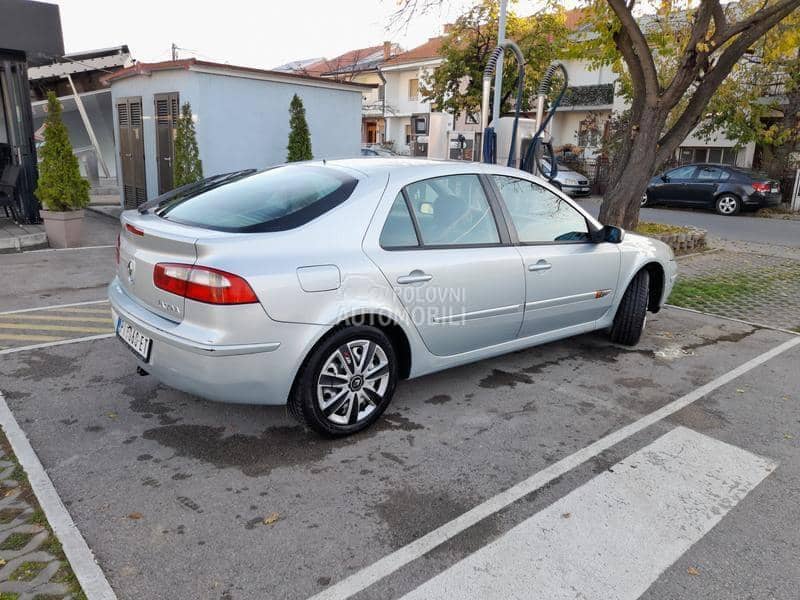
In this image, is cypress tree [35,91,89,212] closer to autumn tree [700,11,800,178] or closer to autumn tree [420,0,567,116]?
autumn tree [420,0,567,116]

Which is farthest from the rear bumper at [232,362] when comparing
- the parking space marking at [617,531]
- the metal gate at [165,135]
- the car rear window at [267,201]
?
the metal gate at [165,135]

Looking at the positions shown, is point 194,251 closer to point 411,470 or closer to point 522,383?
point 411,470

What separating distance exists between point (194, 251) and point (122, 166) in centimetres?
1273

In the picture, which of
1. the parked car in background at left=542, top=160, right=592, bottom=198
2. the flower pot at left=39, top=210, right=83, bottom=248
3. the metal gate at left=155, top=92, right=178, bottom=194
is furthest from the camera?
the parked car in background at left=542, top=160, right=592, bottom=198

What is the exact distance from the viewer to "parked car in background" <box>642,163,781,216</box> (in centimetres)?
1753

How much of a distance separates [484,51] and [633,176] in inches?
518

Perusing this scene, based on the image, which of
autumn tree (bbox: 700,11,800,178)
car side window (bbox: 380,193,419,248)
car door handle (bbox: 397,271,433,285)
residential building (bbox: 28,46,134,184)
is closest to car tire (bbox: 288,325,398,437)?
car door handle (bbox: 397,271,433,285)

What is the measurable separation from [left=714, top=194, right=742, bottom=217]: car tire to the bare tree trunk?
31.8ft

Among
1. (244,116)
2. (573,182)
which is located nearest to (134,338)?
(244,116)

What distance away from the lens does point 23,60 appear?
10070 millimetres

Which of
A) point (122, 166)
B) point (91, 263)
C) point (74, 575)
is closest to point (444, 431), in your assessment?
point (74, 575)

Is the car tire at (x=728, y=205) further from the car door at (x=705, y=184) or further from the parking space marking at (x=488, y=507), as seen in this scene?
the parking space marking at (x=488, y=507)

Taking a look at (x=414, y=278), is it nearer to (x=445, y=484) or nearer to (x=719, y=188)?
(x=445, y=484)

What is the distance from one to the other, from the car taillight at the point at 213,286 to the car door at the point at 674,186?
18464 millimetres
